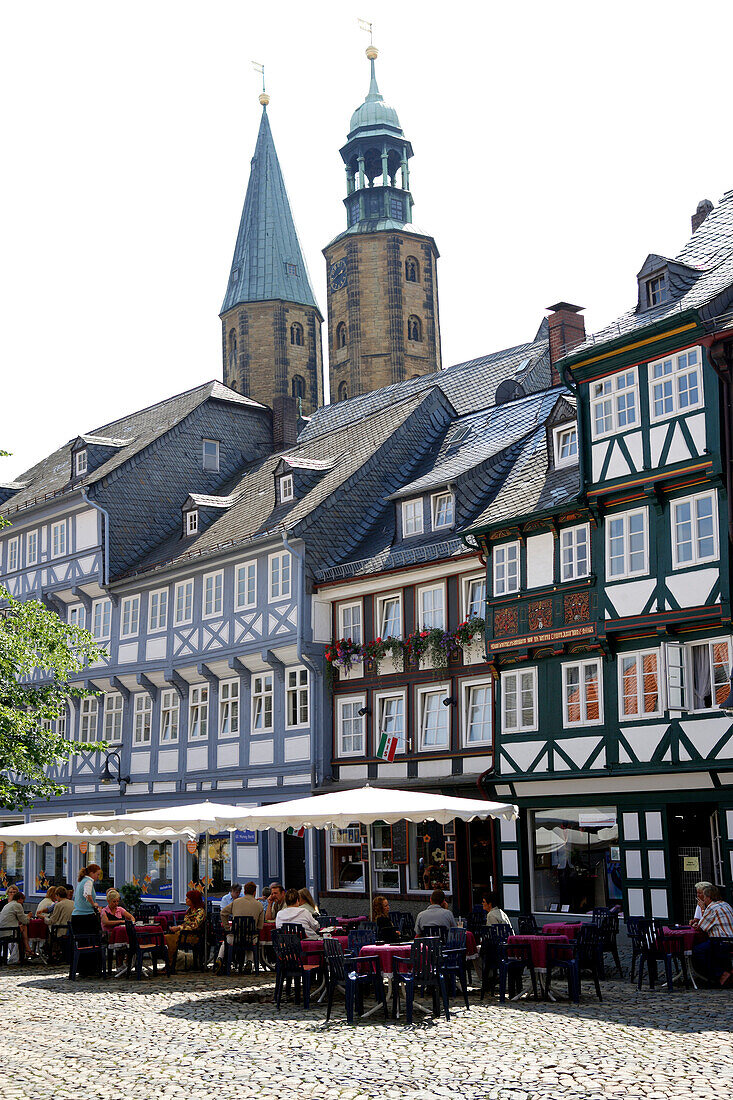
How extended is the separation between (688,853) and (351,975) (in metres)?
9.86

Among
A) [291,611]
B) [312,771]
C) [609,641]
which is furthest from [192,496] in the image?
[609,641]

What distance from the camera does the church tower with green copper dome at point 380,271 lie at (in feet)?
236

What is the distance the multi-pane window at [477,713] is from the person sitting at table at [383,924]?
926 cm

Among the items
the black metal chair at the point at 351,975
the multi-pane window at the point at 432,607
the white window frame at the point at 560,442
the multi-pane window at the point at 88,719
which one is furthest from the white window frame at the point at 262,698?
the black metal chair at the point at 351,975

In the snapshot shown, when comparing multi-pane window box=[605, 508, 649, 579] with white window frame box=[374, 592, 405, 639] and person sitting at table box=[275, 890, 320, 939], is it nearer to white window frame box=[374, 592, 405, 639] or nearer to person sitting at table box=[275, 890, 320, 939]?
white window frame box=[374, 592, 405, 639]

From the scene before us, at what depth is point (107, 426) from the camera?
167 feet

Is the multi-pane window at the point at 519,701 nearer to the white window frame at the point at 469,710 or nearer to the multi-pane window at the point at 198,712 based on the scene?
the white window frame at the point at 469,710

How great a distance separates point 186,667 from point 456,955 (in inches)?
810

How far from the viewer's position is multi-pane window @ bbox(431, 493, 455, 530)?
29.2 meters

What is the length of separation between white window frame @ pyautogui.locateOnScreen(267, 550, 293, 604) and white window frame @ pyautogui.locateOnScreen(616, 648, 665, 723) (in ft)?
33.4

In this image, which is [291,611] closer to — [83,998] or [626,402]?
[626,402]

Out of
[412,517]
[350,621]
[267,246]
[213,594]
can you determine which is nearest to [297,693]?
[350,621]

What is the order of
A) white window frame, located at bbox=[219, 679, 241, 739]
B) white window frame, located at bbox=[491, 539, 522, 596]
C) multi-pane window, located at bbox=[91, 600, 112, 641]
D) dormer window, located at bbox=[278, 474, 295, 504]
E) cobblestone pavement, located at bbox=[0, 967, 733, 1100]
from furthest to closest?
multi-pane window, located at bbox=[91, 600, 112, 641]
dormer window, located at bbox=[278, 474, 295, 504]
white window frame, located at bbox=[219, 679, 241, 739]
white window frame, located at bbox=[491, 539, 522, 596]
cobblestone pavement, located at bbox=[0, 967, 733, 1100]

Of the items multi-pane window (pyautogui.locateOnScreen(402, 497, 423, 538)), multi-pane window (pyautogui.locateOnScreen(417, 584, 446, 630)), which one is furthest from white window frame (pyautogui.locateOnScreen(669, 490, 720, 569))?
multi-pane window (pyautogui.locateOnScreen(402, 497, 423, 538))
